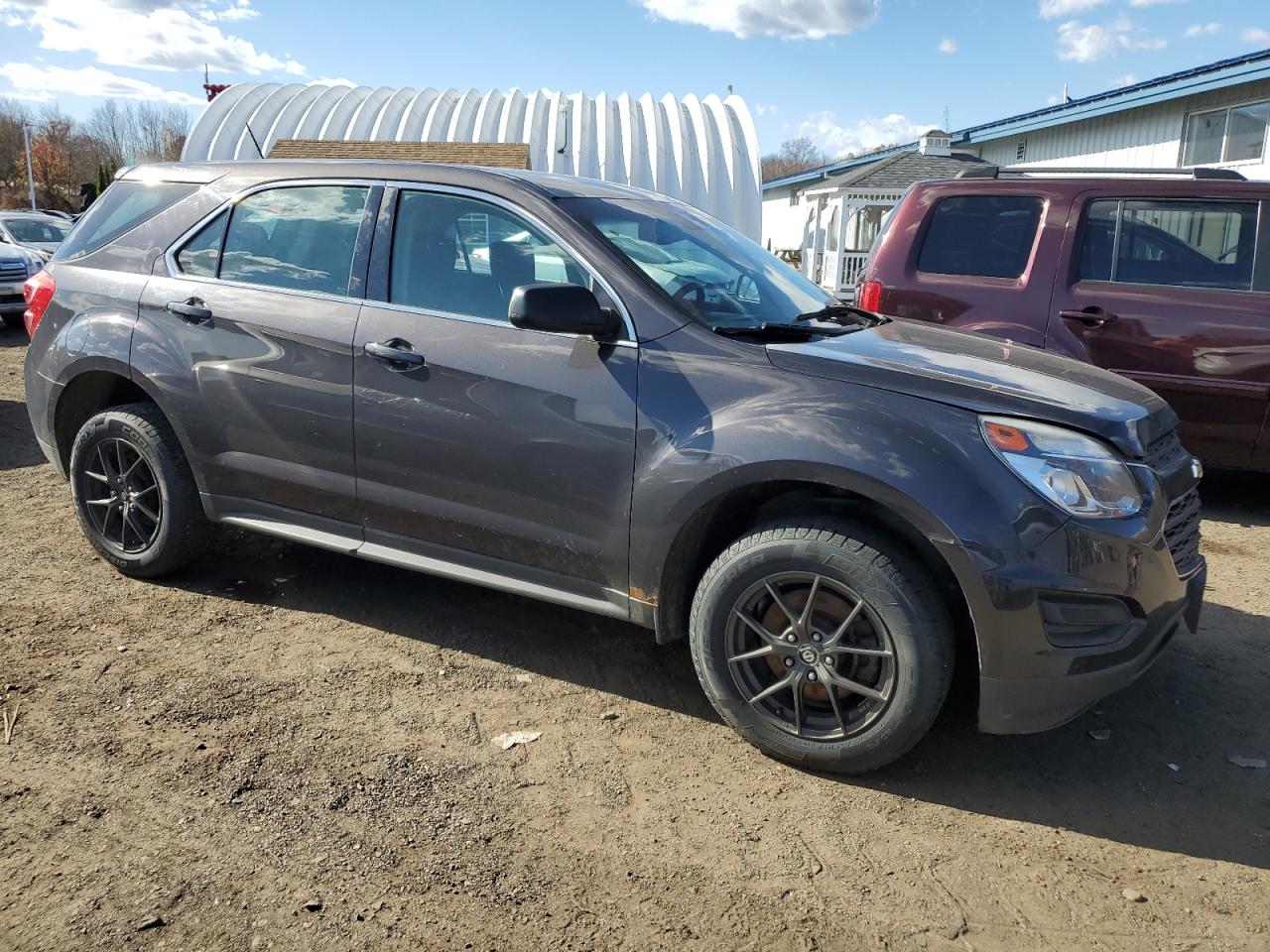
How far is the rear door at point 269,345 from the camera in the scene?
3781mm

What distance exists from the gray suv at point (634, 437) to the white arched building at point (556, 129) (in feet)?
51.6

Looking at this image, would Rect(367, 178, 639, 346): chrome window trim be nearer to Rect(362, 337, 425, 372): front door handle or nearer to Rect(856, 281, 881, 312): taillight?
Rect(362, 337, 425, 372): front door handle

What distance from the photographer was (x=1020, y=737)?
342 cm

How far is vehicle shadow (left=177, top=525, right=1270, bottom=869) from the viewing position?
299 centimetres

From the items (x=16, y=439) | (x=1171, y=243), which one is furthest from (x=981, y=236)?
(x=16, y=439)

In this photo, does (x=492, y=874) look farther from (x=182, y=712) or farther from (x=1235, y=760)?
(x=1235, y=760)

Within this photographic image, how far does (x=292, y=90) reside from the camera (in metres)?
22.9

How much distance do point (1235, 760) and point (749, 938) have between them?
1949mm

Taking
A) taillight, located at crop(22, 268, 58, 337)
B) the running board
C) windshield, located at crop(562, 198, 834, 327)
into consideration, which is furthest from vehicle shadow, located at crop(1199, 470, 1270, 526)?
taillight, located at crop(22, 268, 58, 337)

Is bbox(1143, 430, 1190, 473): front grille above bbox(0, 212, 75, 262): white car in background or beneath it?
beneath

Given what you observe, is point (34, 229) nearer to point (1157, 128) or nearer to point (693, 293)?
point (693, 293)

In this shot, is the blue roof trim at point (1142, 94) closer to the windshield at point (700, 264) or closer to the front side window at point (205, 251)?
the windshield at point (700, 264)

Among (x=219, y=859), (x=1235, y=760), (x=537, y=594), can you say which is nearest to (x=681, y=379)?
(x=537, y=594)

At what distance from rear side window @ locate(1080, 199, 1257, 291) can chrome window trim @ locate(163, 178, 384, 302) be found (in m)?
4.47
